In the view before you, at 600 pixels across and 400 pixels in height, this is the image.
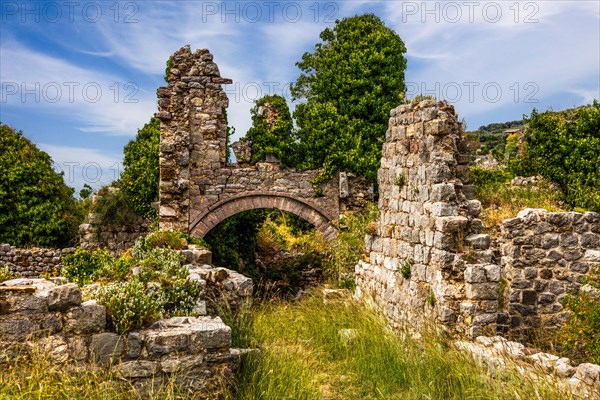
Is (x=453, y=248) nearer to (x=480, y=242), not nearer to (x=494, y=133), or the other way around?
(x=480, y=242)

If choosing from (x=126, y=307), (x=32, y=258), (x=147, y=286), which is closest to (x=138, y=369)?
(x=126, y=307)

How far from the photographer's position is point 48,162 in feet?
64.1

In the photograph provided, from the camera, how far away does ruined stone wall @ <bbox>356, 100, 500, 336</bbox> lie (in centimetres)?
651

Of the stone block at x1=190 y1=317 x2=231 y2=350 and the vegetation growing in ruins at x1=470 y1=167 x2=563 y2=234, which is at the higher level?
the vegetation growing in ruins at x1=470 y1=167 x2=563 y2=234

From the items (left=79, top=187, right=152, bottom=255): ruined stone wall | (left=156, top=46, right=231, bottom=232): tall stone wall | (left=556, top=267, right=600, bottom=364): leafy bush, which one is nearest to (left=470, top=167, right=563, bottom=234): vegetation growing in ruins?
(left=556, top=267, right=600, bottom=364): leafy bush

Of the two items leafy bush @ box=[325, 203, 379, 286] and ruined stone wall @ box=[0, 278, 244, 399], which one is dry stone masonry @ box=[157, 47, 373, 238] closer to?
leafy bush @ box=[325, 203, 379, 286]

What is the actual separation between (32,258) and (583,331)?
15.8 metres

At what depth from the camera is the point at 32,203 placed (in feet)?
59.5

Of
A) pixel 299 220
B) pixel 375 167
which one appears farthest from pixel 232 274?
pixel 299 220

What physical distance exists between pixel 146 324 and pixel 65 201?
15878 millimetres

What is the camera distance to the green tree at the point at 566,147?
13.7 m

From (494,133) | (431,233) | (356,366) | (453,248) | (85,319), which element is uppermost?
(494,133)

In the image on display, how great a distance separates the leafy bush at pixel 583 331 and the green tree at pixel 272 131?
9.46m

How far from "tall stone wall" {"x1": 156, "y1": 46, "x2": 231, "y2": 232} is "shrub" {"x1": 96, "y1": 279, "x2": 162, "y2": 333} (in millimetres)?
10527
